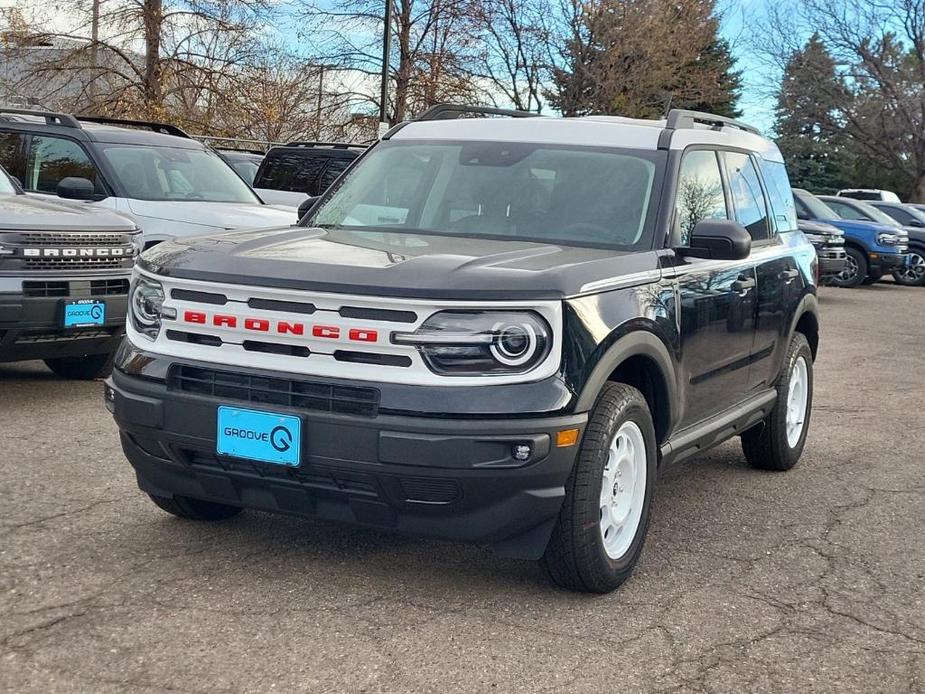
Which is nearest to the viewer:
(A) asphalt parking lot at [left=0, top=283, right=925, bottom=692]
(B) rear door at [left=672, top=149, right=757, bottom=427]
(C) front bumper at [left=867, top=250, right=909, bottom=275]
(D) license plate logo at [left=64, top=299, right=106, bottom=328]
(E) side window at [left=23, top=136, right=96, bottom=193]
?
(A) asphalt parking lot at [left=0, top=283, right=925, bottom=692]

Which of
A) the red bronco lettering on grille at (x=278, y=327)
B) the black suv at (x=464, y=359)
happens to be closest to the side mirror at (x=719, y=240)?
the black suv at (x=464, y=359)

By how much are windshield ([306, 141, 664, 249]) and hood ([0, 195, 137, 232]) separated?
2.54m

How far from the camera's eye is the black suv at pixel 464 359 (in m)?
3.71

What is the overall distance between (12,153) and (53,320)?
3.43 m

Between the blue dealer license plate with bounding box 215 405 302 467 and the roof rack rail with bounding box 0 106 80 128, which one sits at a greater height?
the roof rack rail with bounding box 0 106 80 128

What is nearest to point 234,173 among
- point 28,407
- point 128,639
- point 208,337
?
point 28,407

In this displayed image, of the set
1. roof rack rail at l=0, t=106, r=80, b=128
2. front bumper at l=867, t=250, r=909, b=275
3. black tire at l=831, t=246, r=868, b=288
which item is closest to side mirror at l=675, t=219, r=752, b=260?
roof rack rail at l=0, t=106, r=80, b=128

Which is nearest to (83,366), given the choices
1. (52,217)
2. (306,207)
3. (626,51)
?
(52,217)

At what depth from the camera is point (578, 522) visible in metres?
3.95

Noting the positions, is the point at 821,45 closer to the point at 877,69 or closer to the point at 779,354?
the point at 877,69

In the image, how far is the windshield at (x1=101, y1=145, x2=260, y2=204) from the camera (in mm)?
9820

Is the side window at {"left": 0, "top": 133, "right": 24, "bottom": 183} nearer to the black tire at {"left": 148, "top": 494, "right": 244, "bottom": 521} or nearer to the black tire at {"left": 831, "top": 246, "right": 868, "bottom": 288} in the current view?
the black tire at {"left": 148, "top": 494, "right": 244, "bottom": 521}

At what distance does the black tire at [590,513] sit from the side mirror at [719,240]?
0.80 meters

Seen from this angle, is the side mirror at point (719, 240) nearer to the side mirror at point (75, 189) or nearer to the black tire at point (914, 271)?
the side mirror at point (75, 189)
